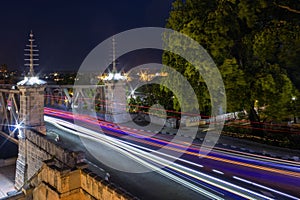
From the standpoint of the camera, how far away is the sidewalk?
1033cm

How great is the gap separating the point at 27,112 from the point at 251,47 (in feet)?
34.4

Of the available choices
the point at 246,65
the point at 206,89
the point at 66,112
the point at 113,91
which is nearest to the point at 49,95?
the point at 66,112

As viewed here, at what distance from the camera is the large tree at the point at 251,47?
10711mm

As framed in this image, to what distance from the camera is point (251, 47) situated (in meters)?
11.6

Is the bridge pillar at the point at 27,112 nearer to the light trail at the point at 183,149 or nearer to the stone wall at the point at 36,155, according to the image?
the stone wall at the point at 36,155

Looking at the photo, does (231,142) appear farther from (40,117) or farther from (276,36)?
(40,117)

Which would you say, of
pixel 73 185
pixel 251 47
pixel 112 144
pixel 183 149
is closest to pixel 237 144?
pixel 183 149

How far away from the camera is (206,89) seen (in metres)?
12.4

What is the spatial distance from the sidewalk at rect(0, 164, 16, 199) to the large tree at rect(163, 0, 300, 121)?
9570 mm

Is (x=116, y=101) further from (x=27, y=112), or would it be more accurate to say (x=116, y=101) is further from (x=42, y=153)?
(x=42, y=153)

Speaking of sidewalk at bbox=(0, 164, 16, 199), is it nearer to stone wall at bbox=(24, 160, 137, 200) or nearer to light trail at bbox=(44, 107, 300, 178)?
stone wall at bbox=(24, 160, 137, 200)

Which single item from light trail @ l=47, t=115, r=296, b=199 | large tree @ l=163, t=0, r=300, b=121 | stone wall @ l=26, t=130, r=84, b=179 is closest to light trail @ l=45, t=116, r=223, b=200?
light trail @ l=47, t=115, r=296, b=199

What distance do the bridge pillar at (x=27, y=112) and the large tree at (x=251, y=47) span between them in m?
7.12

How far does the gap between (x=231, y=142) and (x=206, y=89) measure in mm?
3446
